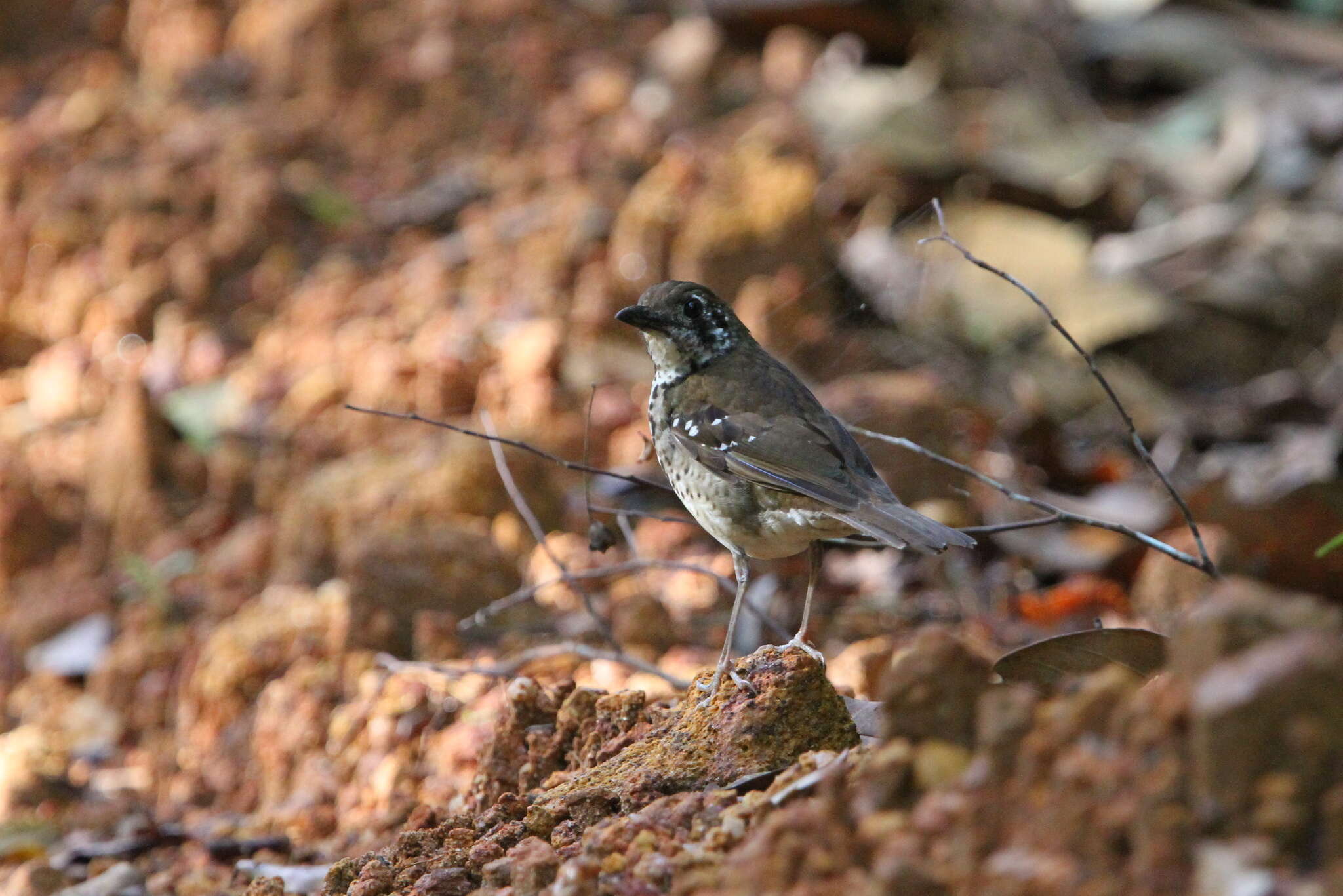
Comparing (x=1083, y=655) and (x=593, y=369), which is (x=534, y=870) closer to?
(x=1083, y=655)

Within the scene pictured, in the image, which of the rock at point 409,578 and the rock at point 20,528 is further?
the rock at point 20,528

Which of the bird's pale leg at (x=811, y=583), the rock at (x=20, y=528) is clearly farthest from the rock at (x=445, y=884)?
the rock at (x=20, y=528)

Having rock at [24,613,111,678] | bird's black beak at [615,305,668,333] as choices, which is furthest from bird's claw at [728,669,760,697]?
rock at [24,613,111,678]

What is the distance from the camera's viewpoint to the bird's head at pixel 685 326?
4207 mm

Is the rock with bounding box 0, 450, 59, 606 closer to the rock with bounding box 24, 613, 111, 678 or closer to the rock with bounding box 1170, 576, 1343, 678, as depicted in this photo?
the rock with bounding box 24, 613, 111, 678

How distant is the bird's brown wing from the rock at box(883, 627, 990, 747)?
1332 millimetres

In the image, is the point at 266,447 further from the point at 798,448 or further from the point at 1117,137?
the point at 1117,137

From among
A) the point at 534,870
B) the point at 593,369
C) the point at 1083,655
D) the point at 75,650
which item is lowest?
the point at 75,650

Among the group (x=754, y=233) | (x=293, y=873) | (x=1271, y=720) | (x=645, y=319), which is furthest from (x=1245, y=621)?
(x=754, y=233)

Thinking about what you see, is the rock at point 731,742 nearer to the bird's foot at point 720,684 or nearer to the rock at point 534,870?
the bird's foot at point 720,684

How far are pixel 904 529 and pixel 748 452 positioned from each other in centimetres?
61

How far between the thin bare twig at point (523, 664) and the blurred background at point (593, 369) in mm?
93

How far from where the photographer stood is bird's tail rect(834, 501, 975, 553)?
3.27 m

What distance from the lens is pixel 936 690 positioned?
85.9 inches
